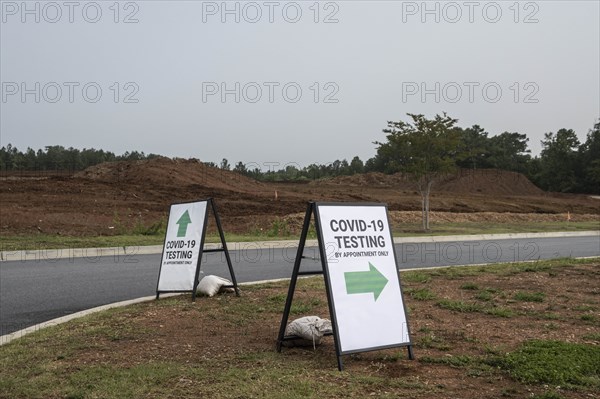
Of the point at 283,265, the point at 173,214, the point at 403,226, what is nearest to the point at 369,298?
the point at 173,214

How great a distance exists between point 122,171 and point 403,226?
20.2m

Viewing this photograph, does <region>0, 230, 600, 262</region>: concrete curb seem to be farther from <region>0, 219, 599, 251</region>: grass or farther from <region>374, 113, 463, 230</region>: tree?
<region>374, 113, 463, 230</region>: tree

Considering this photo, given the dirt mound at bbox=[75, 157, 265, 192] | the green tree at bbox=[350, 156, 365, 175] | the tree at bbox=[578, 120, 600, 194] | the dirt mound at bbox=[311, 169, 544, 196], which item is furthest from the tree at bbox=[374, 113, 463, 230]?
the green tree at bbox=[350, 156, 365, 175]

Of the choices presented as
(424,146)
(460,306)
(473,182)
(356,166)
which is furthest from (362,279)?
(356,166)

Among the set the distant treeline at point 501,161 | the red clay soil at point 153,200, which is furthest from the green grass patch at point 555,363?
the distant treeline at point 501,161

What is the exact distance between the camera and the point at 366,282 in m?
5.99

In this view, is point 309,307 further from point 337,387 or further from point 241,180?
point 241,180

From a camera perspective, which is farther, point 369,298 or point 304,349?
point 304,349

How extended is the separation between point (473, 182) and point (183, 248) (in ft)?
182

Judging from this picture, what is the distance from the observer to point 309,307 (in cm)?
842

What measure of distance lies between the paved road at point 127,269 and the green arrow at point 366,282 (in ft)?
14.4

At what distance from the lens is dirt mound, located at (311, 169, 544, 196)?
58.9m

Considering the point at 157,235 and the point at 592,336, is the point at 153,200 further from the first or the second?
the point at 592,336

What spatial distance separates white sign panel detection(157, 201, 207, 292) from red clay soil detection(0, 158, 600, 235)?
12715 mm
